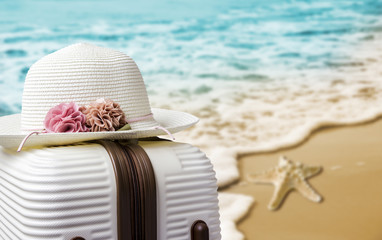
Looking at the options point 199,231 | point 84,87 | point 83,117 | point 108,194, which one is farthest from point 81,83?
point 199,231

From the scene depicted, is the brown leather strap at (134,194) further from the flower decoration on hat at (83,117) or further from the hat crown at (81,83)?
the hat crown at (81,83)

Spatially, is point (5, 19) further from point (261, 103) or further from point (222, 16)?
point (261, 103)

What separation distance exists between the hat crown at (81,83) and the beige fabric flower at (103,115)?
0.20 feet

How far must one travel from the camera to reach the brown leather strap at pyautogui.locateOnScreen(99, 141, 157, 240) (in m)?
1.44

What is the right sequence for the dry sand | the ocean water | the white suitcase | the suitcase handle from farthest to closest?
the ocean water < the dry sand < the suitcase handle < the white suitcase

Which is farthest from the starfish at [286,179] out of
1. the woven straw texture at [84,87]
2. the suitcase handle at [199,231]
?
the suitcase handle at [199,231]

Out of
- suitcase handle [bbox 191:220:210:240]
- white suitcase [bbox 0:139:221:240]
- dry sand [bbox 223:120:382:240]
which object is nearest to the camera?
white suitcase [bbox 0:139:221:240]

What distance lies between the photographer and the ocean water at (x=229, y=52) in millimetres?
5355

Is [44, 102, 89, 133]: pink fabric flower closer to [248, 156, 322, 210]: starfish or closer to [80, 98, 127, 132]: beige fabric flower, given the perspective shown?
[80, 98, 127, 132]: beige fabric flower

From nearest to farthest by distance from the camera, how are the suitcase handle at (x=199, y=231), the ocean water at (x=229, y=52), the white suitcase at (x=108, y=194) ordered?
the white suitcase at (x=108, y=194), the suitcase handle at (x=199, y=231), the ocean water at (x=229, y=52)

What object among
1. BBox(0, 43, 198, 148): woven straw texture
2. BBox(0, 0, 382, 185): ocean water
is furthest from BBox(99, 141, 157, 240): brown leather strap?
BBox(0, 0, 382, 185): ocean water

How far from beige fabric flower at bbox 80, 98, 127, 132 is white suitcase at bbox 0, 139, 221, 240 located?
0.22 ft

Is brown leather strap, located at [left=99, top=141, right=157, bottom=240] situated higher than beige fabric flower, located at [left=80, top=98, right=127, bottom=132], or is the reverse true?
beige fabric flower, located at [left=80, top=98, right=127, bottom=132]

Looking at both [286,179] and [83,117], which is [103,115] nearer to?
[83,117]
